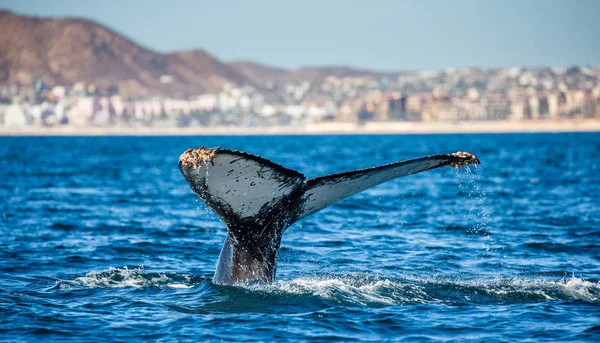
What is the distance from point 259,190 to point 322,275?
3.42 metres

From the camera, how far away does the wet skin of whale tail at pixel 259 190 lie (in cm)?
604

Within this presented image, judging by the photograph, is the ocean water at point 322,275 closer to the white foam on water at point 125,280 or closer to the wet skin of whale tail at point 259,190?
the white foam on water at point 125,280

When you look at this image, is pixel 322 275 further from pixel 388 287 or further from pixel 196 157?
pixel 196 157

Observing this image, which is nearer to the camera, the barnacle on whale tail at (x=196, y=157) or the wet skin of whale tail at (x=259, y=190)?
the barnacle on whale tail at (x=196, y=157)

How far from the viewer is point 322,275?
9.73 m

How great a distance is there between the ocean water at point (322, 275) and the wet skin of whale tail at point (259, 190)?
0.40 m

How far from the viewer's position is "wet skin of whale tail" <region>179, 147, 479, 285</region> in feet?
19.8

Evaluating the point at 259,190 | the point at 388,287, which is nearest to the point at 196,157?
the point at 259,190

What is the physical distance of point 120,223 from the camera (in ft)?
51.0

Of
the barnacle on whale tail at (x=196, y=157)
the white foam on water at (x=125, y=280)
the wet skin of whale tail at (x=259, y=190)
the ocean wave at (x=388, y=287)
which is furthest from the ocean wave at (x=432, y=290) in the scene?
the barnacle on whale tail at (x=196, y=157)

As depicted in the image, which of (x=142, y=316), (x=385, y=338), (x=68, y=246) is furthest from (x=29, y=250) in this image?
(x=385, y=338)

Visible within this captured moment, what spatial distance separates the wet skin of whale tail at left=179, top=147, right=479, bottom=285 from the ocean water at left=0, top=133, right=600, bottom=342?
1.30 ft

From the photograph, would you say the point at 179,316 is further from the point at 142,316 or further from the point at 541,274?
the point at 541,274

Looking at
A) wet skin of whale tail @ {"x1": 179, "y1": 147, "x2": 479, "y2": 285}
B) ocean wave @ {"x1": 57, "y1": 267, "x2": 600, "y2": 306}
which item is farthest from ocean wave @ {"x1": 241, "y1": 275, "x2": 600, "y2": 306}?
wet skin of whale tail @ {"x1": 179, "y1": 147, "x2": 479, "y2": 285}
